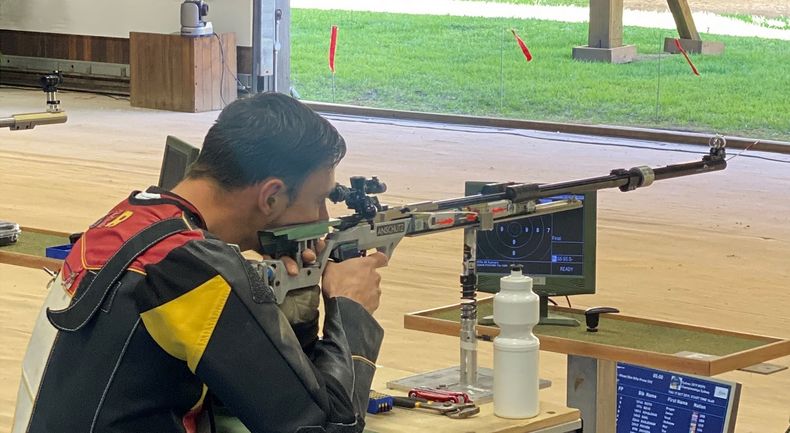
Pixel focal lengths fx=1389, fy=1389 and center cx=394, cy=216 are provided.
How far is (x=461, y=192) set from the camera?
8.50 meters

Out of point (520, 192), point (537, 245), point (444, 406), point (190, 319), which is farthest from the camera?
point (537, 245)

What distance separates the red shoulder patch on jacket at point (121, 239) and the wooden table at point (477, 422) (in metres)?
0.68

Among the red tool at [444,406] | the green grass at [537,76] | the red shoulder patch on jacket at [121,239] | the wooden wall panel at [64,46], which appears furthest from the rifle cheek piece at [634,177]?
the wooden wall panel at [64,46]

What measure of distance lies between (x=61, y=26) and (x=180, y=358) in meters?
13.8

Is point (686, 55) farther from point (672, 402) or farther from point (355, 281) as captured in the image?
point (355, 281)

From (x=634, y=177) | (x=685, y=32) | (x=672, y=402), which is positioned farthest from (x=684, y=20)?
(x=634, y=177)

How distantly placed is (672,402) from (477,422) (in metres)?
1.05

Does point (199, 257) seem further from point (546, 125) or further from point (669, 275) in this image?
point (546, 125)

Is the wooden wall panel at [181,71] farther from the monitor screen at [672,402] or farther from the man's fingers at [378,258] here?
the man's fingers at [378,258]

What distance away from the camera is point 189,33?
13.0 meters

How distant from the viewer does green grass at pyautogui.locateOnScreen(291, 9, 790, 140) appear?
12875mm

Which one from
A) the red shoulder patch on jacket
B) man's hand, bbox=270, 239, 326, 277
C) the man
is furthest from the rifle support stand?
the red shoulder patch on jacket

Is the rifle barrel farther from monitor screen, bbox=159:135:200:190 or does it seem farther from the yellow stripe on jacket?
monitor screen, bbox=159:135:200:190

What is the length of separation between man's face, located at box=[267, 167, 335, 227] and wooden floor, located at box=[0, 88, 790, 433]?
2.33 metres
